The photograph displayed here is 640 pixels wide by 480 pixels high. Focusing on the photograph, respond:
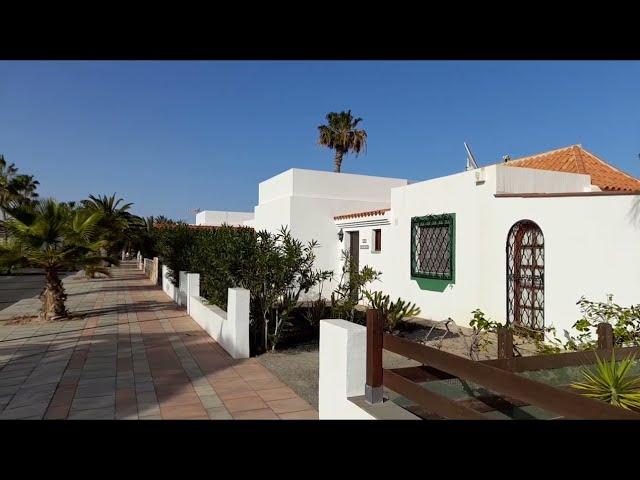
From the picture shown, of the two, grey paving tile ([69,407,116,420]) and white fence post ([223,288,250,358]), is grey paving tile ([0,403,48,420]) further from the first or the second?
white fence post ([223,288,250,358])

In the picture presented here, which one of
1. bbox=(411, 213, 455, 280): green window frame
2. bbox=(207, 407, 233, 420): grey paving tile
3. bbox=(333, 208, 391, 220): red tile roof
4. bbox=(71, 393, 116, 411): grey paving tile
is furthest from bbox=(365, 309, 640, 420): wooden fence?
bbox=(333, 208, 391, 220): red tile roof

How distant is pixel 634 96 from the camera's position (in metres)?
5.08

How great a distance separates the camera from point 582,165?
12.5m

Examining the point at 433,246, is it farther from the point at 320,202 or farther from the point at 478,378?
the point at 478,378

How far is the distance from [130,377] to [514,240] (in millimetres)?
7522

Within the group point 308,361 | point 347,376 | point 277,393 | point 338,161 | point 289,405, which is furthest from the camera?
point 338,161

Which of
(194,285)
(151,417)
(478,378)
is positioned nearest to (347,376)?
(478,378)

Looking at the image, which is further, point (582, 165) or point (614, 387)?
point (582, 165)

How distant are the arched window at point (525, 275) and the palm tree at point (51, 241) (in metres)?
9.73

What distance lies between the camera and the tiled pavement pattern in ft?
15.0

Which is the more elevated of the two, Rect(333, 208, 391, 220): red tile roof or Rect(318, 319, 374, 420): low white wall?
Rect(333, 208, 391, 220): red tile roof

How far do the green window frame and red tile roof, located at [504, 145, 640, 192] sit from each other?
3051 mm
